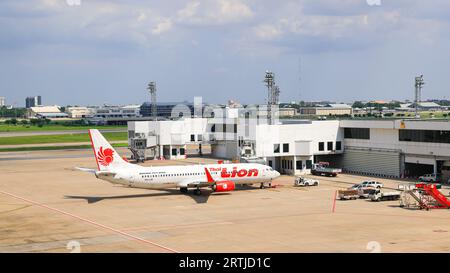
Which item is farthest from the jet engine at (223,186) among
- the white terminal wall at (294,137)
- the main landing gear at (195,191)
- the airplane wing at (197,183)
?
the white terminal wall at (294,137)

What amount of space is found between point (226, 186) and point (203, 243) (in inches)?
1054

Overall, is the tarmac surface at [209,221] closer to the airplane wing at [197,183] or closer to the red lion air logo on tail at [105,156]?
the airplane wing at [197,183]

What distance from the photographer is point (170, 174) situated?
71438 mm

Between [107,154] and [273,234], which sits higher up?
[107,154]

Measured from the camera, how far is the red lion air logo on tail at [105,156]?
222 ft

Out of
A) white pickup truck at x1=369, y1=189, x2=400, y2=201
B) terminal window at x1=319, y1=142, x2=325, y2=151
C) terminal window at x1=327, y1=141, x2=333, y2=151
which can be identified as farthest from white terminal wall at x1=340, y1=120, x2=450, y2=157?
white pickup truck at x1=369, y1=189, x2=400, y2=201

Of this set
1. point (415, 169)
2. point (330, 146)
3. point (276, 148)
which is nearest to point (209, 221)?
point (276, 148)

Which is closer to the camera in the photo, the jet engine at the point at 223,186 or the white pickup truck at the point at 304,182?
the jet engine at the point at 223,186

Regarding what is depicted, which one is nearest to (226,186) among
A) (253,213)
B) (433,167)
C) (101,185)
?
(253,213)

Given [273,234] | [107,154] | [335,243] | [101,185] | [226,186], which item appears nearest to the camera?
[335,243]

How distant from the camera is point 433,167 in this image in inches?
3408

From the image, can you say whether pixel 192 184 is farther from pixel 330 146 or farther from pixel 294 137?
pixel 330 146
